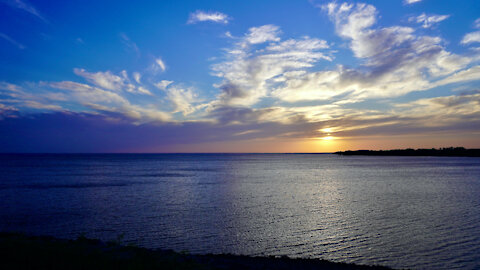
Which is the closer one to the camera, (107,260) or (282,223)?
(107,260)

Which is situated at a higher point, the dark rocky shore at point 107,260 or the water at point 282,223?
Result: the dark rocky shore at point 107,260

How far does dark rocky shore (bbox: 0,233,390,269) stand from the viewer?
11273 millimetres

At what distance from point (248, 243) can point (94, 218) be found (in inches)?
624

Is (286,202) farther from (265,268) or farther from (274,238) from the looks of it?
(265,268)

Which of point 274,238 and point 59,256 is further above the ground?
point 59,256

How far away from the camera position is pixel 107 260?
39.8 feet

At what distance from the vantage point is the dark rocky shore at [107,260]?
37.0 feet

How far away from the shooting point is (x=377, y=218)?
2688 cm

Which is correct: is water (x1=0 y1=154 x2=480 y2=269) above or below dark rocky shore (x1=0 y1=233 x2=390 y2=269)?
below

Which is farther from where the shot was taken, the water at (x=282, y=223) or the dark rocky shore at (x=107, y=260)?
the water at (x=282, y=223)

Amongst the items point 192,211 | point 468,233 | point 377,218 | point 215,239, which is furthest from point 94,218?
point 468,233

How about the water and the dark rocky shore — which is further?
the water

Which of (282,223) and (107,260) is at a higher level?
(107,260)

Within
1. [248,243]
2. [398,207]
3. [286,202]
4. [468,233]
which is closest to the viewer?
[248,243]
